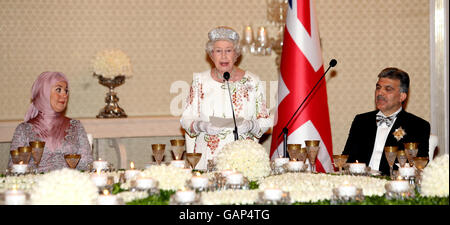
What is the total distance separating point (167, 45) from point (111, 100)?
109 centimetres

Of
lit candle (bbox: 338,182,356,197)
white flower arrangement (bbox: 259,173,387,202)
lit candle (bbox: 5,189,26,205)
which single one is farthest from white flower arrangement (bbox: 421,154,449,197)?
lit candle (bbox: 5,189,26,205)

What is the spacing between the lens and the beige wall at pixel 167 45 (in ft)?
23.7

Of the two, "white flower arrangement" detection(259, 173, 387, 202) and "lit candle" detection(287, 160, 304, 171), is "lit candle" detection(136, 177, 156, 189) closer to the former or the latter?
"white flower arrangement" detection(259, 173, 387, 202)

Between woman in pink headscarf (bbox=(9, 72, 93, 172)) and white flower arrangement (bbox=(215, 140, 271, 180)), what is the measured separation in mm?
1411

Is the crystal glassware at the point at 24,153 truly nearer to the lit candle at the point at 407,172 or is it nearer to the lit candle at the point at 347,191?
the lit candle at the point at 347,191

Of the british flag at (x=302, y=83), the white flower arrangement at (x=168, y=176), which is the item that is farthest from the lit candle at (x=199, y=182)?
the british flag at (x=302, y=83)

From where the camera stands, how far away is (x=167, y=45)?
7.51m

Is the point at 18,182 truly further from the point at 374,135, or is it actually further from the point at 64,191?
the point at 374,135

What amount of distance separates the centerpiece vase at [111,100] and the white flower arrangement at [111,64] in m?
0.09

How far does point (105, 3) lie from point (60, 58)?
88cm

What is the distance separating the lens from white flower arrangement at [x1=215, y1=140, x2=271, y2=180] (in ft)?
11.4
